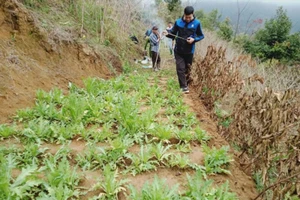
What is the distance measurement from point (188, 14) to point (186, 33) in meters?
0.41

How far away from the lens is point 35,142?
2986 millimetres

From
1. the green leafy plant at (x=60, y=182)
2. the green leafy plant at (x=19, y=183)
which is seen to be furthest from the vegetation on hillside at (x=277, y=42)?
the green leafy plant at (x=19, y=183)

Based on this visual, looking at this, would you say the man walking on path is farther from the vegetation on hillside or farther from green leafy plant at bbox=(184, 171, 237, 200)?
the vegetation on hillside

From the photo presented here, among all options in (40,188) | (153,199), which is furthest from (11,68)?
(153,199)

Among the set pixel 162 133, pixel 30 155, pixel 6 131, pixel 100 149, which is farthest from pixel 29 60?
pixel 162 133

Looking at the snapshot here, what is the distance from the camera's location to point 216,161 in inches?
113

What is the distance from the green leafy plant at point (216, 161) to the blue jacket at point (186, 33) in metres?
3.25

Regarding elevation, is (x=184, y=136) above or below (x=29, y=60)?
below

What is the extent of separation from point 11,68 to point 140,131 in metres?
2.47

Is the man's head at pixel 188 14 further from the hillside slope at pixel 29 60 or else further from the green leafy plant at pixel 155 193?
the green leafy plant at pixel 155 193

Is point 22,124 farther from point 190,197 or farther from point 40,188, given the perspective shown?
point 190,197

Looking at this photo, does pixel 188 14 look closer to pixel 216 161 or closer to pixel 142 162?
pixel 216 161

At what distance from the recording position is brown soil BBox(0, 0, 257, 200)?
2707 millimetres

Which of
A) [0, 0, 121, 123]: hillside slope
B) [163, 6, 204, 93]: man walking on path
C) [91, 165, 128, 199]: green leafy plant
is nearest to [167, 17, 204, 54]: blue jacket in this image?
[163, 6, 204, 93]: man walking on path
